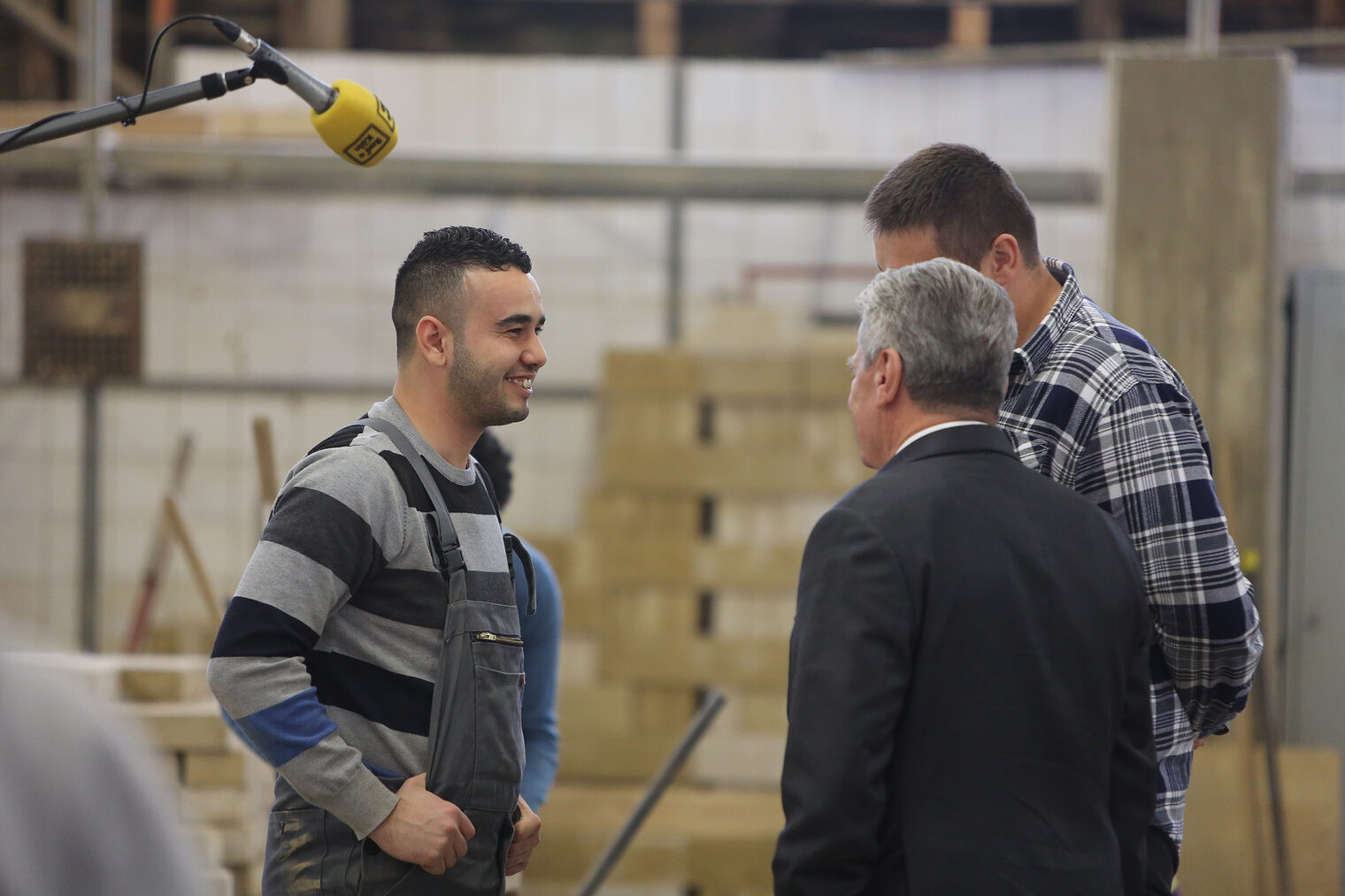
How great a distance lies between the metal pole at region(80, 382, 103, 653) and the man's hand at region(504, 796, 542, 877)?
4.11 m

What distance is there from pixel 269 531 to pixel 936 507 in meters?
0.91

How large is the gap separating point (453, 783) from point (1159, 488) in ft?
3.48

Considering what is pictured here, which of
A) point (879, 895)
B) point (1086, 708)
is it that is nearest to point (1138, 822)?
point (1086, 708)

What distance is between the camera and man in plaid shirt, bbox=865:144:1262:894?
174 cm

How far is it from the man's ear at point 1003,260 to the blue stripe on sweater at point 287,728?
1148mm

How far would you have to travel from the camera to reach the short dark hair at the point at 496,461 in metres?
2.84

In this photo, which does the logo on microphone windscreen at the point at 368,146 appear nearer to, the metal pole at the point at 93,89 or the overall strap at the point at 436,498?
the overall strap at the point at 436,498

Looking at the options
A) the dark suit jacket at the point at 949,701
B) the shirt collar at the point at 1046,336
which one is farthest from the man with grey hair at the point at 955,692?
the shirt collar at the point at 1046,336

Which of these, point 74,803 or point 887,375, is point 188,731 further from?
point 74,803

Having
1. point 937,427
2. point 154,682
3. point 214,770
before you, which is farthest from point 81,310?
point 937,427

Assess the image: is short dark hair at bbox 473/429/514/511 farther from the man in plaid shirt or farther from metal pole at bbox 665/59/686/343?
metal pole at bbox 665/59/686/343

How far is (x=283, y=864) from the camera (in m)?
1.81

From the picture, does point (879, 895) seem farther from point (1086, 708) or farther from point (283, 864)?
point (283, 864)

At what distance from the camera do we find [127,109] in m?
1.98
